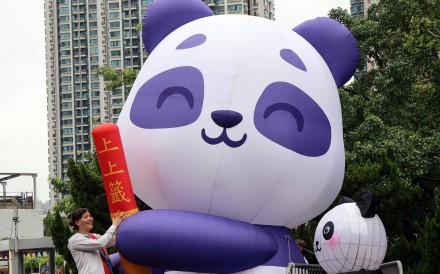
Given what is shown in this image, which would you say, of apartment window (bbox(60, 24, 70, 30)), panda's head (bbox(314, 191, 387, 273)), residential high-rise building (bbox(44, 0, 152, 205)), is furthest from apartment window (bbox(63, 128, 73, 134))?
panda's head (bbox(314, 191, 387, 273))

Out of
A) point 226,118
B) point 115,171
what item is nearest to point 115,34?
point 115,171

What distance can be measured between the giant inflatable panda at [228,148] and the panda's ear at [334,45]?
1.66 ft

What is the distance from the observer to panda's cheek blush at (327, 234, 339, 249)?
809 cm

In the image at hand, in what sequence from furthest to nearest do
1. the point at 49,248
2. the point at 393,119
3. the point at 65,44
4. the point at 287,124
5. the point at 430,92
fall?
1. the point at 65,44
2. the point at 49,248
3. the point at 393,119
4. the point at 430,92
5. the point at 287,124

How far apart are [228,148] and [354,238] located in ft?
4.89

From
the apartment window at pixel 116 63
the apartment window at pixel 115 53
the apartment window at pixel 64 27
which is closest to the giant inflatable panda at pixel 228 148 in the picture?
the apartment window at pixel 116 63

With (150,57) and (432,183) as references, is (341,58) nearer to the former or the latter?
(150,57)

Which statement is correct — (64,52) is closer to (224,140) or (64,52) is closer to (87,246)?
(224,140)

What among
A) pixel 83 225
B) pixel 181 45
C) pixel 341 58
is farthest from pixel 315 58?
pixel 83 225

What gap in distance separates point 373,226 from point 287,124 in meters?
1.34

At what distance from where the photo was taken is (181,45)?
9164 millimetres

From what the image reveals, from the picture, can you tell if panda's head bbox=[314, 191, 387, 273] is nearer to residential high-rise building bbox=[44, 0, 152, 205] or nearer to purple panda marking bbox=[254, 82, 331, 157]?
purple panda marking bbox=[254, 82, 331, 157]

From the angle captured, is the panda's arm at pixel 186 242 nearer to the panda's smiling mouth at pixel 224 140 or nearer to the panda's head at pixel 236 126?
the panda's head at pixel 236 126

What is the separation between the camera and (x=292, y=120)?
8.71m
